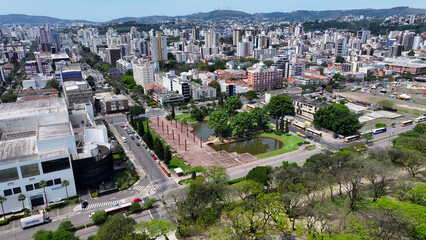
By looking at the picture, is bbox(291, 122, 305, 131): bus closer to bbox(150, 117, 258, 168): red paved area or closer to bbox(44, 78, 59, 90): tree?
bbox(150, 117, 258, 168): red paved area

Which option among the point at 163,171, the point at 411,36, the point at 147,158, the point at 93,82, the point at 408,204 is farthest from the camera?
the point at 411,36

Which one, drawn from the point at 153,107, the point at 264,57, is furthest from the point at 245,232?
the point at 264,57

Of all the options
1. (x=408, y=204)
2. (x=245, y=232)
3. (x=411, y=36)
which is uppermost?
(x=411, y=36)

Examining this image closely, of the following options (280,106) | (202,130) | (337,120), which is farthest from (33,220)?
(337,120)

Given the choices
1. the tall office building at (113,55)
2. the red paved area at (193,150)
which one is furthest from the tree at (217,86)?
the tall office building at (113,55)

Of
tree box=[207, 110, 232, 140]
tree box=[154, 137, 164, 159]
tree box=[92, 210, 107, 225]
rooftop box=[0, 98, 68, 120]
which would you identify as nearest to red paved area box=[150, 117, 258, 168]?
tree box=[154, 137, 164, 159]

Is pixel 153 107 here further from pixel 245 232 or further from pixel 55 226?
pixel 245 232

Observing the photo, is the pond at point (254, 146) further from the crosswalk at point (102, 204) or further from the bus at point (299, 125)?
the crosswalk at point (102, 204)
